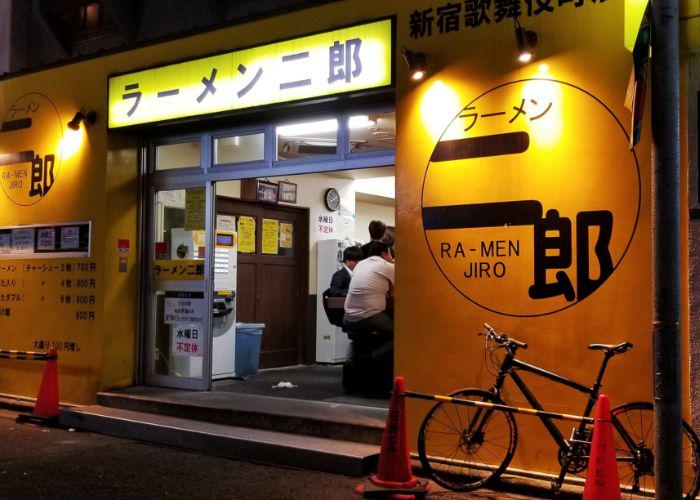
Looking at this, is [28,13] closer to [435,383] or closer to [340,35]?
[340,35]

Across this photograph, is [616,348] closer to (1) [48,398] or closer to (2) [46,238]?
(1) [48,398]

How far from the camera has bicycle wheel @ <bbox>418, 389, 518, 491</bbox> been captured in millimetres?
5700

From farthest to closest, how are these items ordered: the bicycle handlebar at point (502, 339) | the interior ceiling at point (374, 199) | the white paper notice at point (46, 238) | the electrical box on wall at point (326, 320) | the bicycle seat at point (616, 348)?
the interior ceiling at point (374, 199) < the electrical box on wall at point (326, 320) < the white paper notice at point (46, 238) < the bicycle handlebar at point (502, 339) < the bicycle seat at point (616, 348)

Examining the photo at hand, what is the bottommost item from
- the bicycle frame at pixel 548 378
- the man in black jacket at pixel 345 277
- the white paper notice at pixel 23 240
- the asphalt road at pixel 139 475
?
the asphalt road at pixel 139 475

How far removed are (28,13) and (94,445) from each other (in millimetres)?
7441

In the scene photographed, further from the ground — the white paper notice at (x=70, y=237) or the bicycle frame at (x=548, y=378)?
the white paper notice at (x=70, y=237)

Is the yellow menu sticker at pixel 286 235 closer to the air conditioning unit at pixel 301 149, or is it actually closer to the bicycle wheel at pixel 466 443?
the air conditioning unit at pixel 301 149

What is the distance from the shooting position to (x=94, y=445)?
715cm

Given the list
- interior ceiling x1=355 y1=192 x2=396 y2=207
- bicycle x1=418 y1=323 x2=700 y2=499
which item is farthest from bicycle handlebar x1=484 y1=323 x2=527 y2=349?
interior ceiling x1=355 y1=192 x2=396 y2=207

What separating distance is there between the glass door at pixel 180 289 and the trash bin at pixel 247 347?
1.16m

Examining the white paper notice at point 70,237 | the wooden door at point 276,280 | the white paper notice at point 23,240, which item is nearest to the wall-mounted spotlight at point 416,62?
the wooden door at point 276,280

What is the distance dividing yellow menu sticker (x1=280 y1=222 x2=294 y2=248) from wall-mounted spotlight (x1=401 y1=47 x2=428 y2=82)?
5.30m

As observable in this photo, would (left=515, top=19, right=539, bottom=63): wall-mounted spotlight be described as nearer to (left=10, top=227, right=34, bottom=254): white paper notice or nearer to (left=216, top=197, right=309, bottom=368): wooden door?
(left=216, top=197, right=309, bottom=368): wooden door

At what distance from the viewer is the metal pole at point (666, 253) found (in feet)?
12.5
